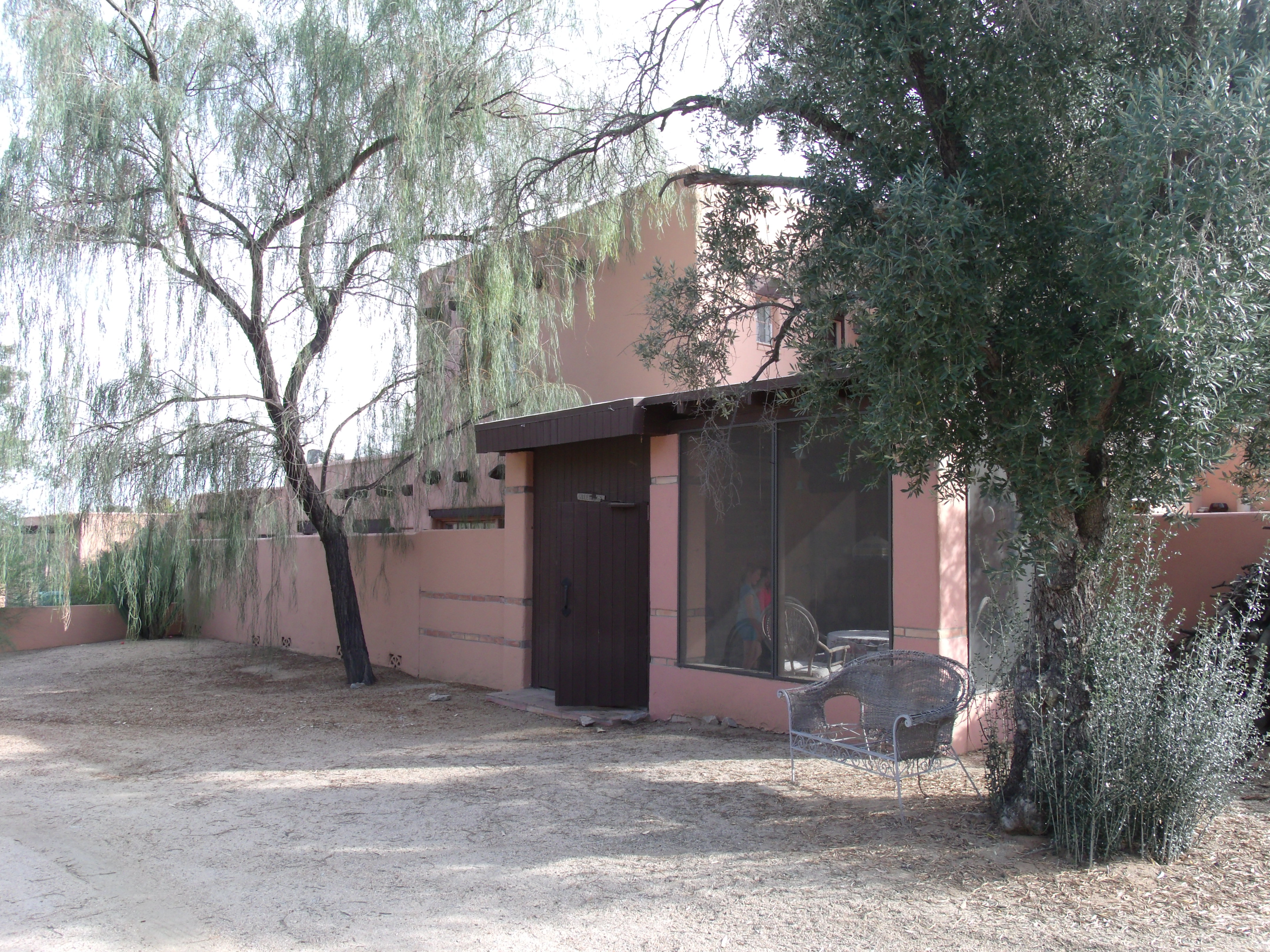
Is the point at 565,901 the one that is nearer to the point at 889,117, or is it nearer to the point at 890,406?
the point at 890,406

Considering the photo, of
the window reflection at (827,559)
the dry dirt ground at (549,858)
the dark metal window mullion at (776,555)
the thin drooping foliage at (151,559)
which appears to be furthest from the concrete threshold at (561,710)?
the thin drooping foliage at (151,559)

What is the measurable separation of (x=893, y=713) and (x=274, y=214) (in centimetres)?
813

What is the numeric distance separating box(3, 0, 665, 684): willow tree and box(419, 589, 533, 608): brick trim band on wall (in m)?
1.72

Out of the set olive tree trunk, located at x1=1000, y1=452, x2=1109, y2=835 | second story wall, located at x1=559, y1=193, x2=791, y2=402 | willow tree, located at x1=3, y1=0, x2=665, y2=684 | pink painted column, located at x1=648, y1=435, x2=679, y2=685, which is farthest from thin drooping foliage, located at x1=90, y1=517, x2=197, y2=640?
olive tree trunk, located at x1=1000, y1=452, x2=1109, y2=835

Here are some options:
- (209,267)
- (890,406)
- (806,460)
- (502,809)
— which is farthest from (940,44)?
(209,267)

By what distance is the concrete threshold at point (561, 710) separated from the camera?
8469mm

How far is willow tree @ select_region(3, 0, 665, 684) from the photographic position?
29.8 ft

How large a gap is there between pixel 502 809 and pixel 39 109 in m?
8.10

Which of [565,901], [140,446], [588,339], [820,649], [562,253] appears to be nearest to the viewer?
[565,901]

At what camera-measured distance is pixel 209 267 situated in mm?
9727

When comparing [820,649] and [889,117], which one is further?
[820,649]

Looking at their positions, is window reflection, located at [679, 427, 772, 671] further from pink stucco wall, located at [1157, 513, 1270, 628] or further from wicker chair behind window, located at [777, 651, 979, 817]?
pink stucco wall, located at [1157, 513, 1270, 628]

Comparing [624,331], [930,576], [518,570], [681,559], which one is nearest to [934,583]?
[930,576]

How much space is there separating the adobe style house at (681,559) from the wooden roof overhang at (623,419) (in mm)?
24
